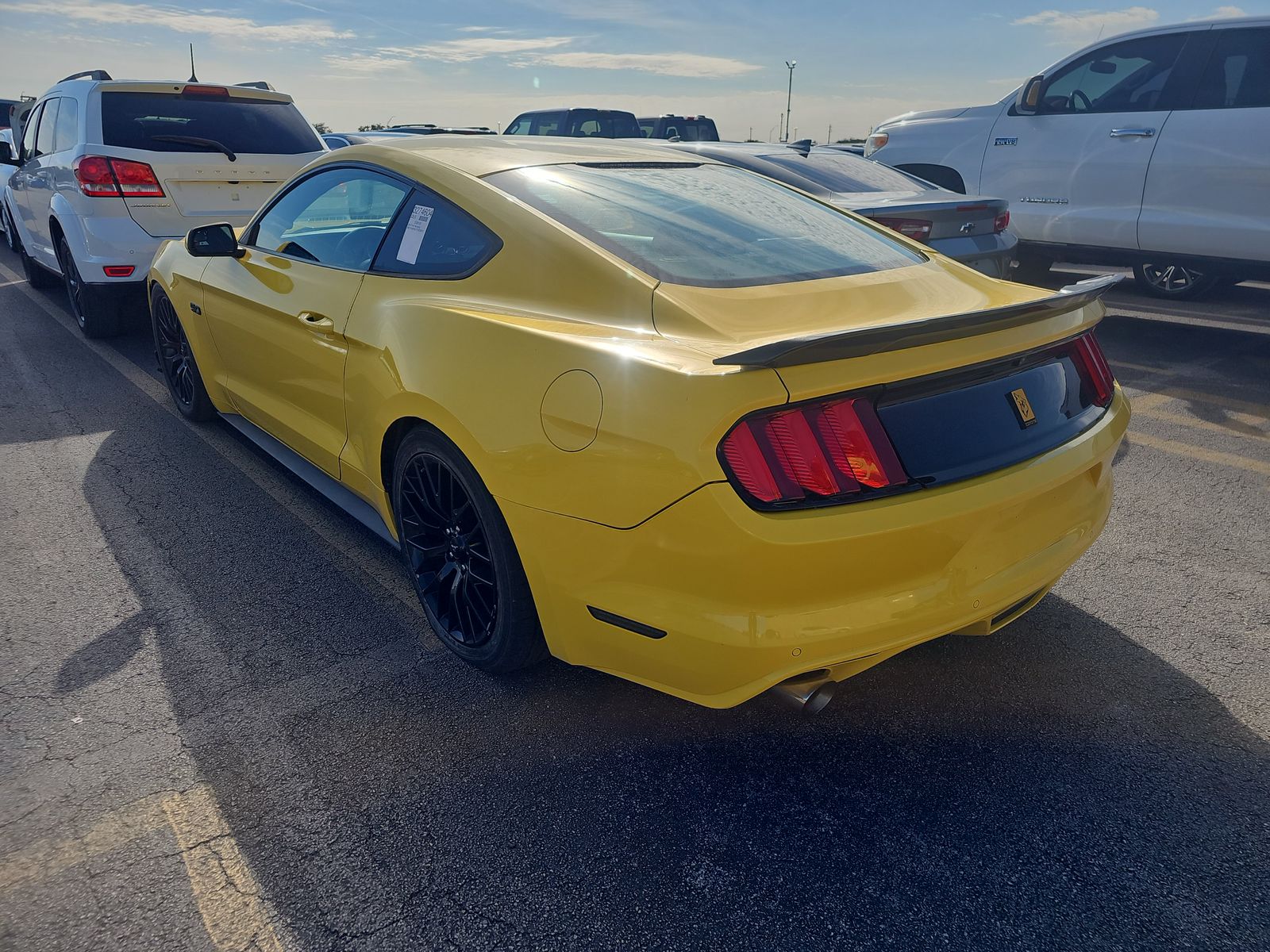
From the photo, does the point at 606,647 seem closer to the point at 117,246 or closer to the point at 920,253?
the point at 920,253

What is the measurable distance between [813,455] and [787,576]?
0.27m

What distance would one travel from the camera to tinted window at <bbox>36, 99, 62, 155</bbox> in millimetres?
7180

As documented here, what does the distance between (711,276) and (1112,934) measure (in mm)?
1797

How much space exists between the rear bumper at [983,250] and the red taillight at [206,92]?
518cm

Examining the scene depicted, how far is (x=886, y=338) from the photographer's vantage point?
78.1 inches

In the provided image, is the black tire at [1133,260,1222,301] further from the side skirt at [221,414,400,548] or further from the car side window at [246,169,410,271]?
the side skirt at [221,414,400,548]

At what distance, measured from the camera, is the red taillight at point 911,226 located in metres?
5.75

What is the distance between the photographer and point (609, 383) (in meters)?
2.11

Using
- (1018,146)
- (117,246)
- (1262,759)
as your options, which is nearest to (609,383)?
(1262,759)

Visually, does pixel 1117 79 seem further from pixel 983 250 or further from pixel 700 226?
pixel 700 226

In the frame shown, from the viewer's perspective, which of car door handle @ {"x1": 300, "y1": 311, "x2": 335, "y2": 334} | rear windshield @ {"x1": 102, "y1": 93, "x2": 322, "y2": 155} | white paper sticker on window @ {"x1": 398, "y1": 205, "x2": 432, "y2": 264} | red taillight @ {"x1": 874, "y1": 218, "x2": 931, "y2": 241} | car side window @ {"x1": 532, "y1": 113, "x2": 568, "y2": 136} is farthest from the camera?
car side window @ {"x1": 532, "y1": 113, "x2": 568, "y2": 136}

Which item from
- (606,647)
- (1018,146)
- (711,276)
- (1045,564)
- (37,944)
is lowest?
(37,944)

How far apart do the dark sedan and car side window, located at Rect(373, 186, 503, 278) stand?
9.66ft

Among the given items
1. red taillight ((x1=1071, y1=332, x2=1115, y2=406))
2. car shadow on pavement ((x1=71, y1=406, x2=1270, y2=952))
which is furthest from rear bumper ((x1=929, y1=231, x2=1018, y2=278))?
car shadow on pavement ((x1=71, y1=406, x2=1270, y2=952))
